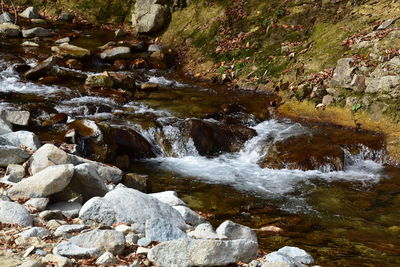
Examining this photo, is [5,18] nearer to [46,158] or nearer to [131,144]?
[131,144]

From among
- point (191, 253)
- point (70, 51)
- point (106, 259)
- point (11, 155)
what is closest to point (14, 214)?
point (106, 259)

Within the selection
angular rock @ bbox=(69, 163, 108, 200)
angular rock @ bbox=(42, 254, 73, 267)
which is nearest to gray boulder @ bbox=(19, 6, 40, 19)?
angular rock @ bbox=(69, 163, 108, 200)

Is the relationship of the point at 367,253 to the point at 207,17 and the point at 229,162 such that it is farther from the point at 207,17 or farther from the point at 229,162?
the point at 207,17

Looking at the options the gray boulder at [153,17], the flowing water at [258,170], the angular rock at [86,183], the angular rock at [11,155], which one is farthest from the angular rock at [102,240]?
the gray boulder at [153,17]

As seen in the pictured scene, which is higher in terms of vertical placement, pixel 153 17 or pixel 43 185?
pixel 153 17

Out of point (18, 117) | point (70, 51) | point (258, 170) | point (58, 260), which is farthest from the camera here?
point (70, 51)

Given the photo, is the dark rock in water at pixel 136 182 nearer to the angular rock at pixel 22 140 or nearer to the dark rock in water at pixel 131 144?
the angular rock at pixel 22 140

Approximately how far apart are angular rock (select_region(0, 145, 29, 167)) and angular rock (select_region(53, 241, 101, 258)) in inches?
110

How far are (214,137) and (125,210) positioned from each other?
20.8ft

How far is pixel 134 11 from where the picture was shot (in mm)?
23453

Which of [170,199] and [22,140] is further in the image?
[22,140]

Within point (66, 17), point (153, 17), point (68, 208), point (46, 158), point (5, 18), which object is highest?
point (153, 17)

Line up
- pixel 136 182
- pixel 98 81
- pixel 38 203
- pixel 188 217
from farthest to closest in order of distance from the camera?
pixel 98 81
pixel 136 182
pixel 188 217
pixel 38 203

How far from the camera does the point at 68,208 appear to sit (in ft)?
16.3
